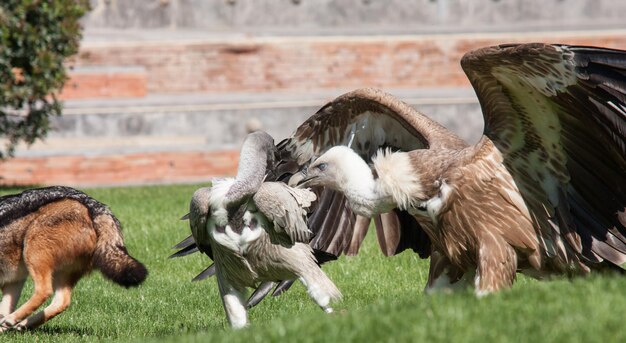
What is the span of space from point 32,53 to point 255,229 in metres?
10.2

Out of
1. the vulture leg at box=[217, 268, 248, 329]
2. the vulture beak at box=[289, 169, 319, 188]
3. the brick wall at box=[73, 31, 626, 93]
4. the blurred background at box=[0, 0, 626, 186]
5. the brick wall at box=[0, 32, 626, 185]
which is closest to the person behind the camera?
the vulture leg at box=[217, 268, 248, 329]

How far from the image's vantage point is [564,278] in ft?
26.0

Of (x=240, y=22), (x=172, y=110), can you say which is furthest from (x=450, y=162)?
(x=240, y=22)

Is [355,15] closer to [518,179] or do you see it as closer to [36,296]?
[36,296]

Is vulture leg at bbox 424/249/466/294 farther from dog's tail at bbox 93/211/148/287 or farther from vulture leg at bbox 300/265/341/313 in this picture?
dog's tail at bbox 93/211/148/287

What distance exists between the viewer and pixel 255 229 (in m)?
7.64

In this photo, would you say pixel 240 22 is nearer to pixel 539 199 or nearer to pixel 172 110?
pixel 172 110

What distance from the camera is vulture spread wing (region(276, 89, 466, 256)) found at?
343 inches

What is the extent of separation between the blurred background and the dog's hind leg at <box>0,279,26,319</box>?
9.81 metres

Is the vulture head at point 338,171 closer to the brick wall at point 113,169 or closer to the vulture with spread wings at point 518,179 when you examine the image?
the vulture with spread wings at point 518,179

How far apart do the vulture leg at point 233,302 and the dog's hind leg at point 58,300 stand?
1.23m

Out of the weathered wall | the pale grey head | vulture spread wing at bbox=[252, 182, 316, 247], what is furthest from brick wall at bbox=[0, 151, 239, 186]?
vulture spread wing at bbox=[252, 182, 316, 247]

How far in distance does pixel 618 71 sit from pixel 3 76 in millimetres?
11766

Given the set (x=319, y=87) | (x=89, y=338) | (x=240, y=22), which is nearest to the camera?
(x=89, y=338)
